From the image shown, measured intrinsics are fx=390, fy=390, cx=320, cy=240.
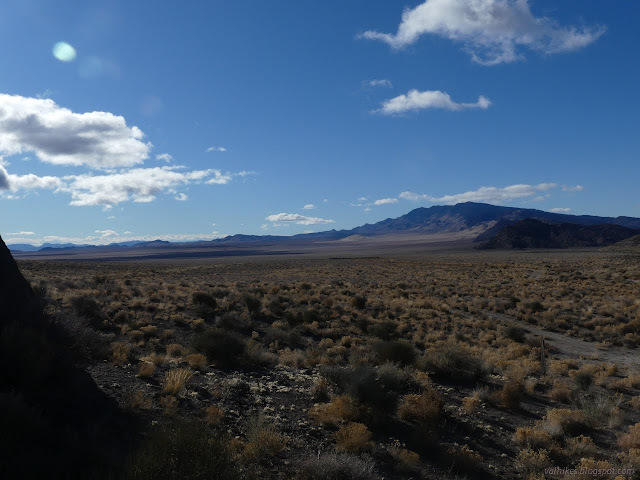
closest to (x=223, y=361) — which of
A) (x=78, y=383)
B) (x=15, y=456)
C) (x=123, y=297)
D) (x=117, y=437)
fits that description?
(x=78, y=383)

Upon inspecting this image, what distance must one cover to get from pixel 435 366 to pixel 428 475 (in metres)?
5.92

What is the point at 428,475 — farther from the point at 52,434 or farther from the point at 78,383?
the point at 78,383

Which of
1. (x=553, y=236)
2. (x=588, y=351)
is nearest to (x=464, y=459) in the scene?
(x=588, y=351)

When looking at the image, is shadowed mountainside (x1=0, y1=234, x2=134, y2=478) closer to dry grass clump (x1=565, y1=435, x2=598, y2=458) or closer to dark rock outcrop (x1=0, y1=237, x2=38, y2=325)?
dark rock outcrop (x1=0, y1=237, x2=38, y2=325)

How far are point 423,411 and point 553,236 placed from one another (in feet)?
605

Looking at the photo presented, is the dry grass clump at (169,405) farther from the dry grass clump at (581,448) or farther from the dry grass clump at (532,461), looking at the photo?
the dry grass clump at (581,448)

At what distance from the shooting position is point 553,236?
16525cm

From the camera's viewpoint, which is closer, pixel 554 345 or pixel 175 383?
pixel 175 383

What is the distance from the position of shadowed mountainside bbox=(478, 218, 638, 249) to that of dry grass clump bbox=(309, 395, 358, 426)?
16219 cm

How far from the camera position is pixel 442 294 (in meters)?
32.0

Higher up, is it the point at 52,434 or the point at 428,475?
the point at 52,434

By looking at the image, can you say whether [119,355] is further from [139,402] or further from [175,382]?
[139,402]

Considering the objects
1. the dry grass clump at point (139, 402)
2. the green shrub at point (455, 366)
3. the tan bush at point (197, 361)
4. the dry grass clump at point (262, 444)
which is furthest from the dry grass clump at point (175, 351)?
the green shrub at point (455, 366)

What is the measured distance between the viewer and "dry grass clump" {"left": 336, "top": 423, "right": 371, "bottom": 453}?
6641 millimetres
